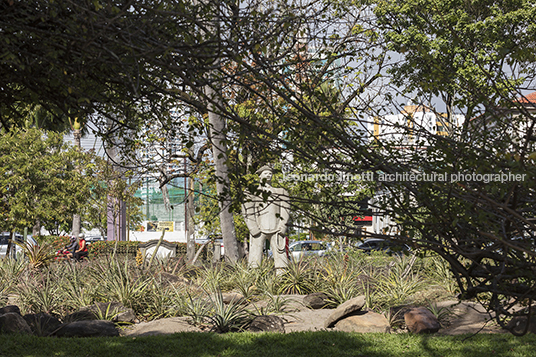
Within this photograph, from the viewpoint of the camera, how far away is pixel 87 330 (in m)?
6.84

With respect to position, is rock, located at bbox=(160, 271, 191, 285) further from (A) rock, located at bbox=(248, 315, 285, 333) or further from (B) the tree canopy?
(B) the tree canopy

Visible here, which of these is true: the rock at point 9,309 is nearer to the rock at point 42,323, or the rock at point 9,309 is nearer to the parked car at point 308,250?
the rock at point 42,323

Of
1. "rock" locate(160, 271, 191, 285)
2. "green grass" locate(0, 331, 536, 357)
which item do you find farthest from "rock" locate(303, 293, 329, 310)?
"rock" locate(160, 271, 191, 285)

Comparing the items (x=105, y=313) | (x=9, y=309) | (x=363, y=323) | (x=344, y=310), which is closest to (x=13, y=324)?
(x=9, y=309)

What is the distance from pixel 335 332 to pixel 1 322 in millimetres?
4598

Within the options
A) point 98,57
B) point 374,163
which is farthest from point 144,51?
point 374,163

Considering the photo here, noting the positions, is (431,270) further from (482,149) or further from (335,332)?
(482,149)

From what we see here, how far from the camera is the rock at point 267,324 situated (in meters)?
7.07

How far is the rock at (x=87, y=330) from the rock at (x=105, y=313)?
648mm

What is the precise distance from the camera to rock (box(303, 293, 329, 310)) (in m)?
8.79

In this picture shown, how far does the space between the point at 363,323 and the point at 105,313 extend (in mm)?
3991

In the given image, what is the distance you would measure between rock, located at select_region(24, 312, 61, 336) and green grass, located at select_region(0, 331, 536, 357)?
0.55m

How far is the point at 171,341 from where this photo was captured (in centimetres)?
625

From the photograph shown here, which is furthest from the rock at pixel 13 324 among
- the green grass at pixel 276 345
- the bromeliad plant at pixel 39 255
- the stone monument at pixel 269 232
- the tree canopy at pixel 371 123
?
the bromeliad plant at pixel 39 255
